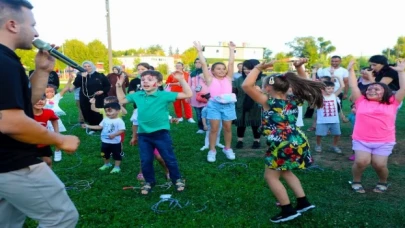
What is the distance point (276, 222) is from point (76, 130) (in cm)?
731

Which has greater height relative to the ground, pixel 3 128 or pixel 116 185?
pixel 3 128

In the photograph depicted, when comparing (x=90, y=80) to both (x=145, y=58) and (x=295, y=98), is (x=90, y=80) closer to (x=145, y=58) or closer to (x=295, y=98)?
(x=295, y=98)

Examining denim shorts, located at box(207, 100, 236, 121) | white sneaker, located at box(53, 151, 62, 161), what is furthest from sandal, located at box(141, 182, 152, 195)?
white sneaker, located at box(53, 151, 62, 161)

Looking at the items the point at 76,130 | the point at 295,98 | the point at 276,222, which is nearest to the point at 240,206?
the point at 276,222

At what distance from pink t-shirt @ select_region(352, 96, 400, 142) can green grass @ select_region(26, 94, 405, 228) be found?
828 mm

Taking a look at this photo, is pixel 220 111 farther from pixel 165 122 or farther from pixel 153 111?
pixel 153 111

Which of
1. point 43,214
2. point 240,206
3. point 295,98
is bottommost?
point 240,206

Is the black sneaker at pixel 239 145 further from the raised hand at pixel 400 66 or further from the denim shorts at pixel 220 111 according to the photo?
the raised hand at pixel 400 66

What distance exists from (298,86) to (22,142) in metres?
2.77

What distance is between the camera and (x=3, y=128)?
74.3 inches

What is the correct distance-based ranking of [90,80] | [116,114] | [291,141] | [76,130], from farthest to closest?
[76,130] < [90,80] < [116,114] < [291,141]

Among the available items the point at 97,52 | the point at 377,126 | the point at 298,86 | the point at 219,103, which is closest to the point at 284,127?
the point at 298,86

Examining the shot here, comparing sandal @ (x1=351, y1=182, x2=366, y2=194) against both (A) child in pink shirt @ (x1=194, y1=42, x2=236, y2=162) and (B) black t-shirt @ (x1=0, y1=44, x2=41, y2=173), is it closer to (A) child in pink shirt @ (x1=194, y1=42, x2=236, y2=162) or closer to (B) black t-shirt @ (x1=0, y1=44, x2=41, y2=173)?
(A) child in pink shirt @ (x1=194, y1=42, x2=236, y2=162)

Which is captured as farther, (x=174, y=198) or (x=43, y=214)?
(x=174, y=198)
